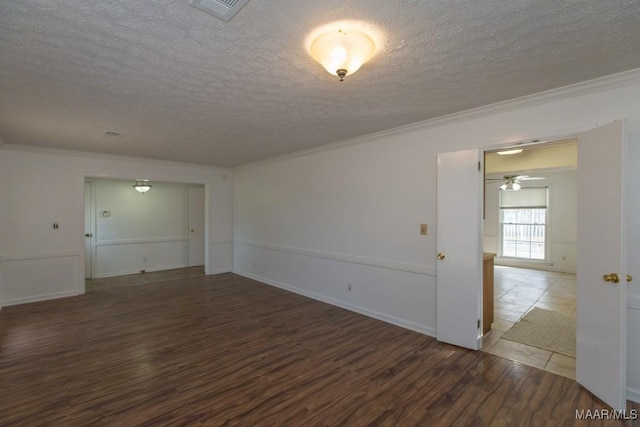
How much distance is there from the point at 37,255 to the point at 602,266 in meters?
7.42

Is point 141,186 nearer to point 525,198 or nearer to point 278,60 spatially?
point 278,60

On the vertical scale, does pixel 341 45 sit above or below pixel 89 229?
above

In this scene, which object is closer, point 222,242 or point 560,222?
point 222,242

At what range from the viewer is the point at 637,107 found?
2.33 meters

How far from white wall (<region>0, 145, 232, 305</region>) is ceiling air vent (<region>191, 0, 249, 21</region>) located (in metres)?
5.19

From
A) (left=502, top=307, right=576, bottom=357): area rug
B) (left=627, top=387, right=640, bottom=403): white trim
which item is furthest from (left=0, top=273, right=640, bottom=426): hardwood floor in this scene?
(left=502, top=307, right=576, bottom=357): area rug

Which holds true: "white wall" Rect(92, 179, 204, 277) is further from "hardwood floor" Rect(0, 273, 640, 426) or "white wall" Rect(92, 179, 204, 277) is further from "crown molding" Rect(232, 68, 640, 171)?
"crown molding" Rect(232, 68, 640, 171)

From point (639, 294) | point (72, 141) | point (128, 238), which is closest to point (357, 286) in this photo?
point (639, 294)

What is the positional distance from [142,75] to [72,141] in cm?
318

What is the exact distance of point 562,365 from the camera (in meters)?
2.83

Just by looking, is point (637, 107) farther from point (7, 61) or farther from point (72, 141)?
point (72, 141)

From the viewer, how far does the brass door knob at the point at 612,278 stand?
2171 millimetres

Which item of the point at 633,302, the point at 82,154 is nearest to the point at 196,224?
the point at 82,154

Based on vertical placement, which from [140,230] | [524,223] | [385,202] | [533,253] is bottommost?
[533,253]
